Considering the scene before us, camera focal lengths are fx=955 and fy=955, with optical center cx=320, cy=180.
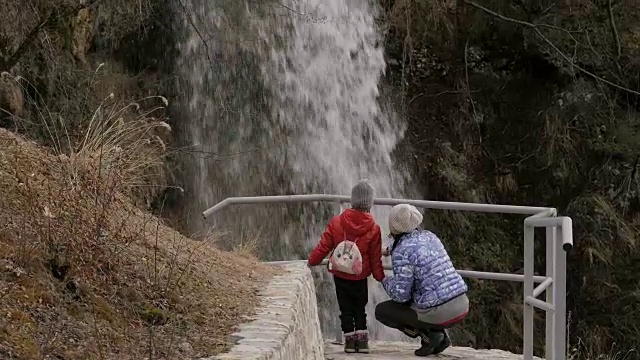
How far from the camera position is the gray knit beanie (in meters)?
6.38

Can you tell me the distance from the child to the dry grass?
1.40 m

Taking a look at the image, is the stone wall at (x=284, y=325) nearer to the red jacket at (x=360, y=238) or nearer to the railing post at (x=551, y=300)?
the red jacket at (x=360, y=238)

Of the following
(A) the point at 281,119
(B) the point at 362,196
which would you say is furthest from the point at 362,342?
Answer: (A) the point at 281,119

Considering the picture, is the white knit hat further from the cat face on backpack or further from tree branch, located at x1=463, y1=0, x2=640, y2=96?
tree branch, located at x1=463, y1=0, x2=640, y2=96

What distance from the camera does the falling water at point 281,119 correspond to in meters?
12.4

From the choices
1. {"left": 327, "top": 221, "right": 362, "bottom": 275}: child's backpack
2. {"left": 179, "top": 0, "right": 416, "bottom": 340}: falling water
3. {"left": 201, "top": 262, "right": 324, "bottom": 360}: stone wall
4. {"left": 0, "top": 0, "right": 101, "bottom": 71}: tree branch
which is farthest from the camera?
{"left": 179, "top": 0, "right": 416, "bottom": 340}: falling water

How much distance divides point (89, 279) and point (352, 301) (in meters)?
3.02

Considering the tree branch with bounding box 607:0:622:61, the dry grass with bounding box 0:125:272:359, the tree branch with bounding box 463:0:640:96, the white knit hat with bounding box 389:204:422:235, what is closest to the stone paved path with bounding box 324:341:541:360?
the white knit hat with bounding box 389:204:422:235

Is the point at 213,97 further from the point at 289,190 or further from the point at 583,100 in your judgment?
the point at 583,100

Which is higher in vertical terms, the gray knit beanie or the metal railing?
the gray knit beanie

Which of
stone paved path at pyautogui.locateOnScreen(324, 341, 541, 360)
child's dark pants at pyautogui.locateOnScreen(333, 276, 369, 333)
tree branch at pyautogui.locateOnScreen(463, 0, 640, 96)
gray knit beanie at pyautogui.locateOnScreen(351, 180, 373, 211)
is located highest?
tree branch at pyautogui.locateOnScreen(463, 0, 640, 96)

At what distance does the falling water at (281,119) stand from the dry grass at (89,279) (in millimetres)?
6929

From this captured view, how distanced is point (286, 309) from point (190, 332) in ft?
3.33

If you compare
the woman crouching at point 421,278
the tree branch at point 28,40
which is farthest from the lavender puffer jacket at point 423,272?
the tree branch at point 28,40
